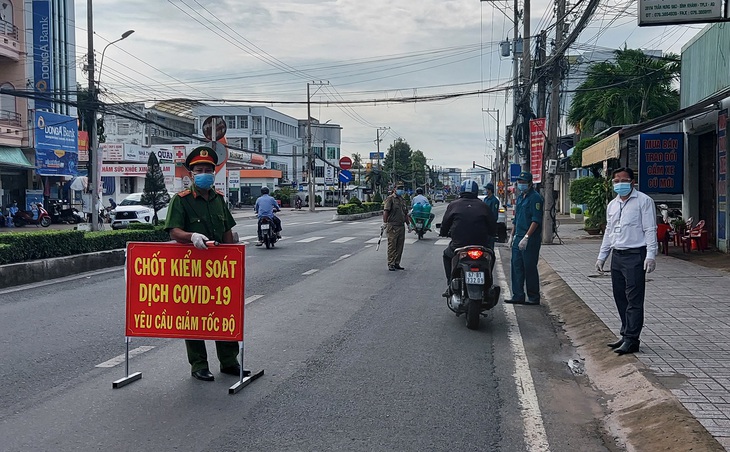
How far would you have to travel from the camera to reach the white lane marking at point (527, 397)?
17.0 feet

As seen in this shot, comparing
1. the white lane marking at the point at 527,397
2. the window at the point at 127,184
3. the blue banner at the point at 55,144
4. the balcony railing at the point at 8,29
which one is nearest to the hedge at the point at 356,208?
the blue banner at the point at 55,144

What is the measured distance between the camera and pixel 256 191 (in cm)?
8156

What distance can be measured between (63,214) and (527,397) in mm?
36679

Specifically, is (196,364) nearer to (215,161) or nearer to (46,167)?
(215,161)

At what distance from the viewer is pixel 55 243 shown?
15.1 metres

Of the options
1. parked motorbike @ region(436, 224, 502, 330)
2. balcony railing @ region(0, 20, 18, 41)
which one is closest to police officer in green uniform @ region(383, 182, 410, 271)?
parked motorbike @ region(436, 224, 502, 330)

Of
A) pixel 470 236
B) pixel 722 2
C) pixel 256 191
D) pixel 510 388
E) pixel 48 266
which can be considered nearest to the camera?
pixel 510 388

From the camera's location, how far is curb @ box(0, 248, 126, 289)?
13156 mm

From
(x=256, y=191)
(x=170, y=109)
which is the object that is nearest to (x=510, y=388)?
(x=170, y=109)

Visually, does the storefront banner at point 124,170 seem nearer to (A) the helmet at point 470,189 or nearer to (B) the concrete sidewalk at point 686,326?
(B) the concrete sidewalk at point 686,326

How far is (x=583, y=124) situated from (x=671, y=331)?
2957cm

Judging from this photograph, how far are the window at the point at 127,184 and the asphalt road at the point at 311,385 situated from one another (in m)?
43.1

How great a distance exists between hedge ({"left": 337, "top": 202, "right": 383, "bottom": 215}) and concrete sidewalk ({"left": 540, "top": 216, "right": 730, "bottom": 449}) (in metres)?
30.1

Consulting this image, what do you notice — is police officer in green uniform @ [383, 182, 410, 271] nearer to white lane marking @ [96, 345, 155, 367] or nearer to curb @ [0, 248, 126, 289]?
curb @ [0, 248, 126, 289]
